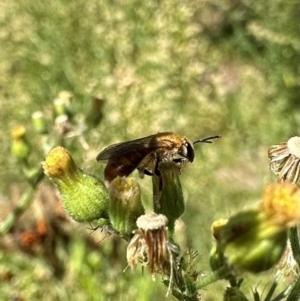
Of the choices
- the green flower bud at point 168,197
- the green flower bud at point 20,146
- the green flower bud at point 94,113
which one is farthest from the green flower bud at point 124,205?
the green flower bud at point 94,113

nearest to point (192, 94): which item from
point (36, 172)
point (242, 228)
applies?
point (36, 172)

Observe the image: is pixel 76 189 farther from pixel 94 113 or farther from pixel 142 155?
pixel 94 113

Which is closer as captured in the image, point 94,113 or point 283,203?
point 283,203

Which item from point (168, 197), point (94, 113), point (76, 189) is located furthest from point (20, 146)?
point (168, 197)

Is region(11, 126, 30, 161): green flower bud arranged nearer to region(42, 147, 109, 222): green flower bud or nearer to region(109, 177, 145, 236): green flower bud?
region(42, 147, 109, 222): green flower bud

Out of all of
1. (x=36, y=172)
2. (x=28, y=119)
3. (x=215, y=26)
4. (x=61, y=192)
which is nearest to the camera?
(x=61, y=192)

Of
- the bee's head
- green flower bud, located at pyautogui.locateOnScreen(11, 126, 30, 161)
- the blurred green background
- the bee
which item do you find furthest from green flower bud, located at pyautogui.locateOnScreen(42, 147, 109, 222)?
the blurred green background

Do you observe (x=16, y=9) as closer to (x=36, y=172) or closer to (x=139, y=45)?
(x=139, y=45)
